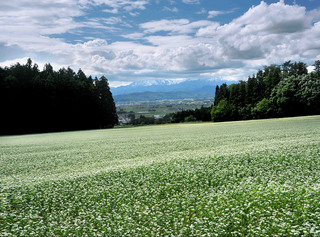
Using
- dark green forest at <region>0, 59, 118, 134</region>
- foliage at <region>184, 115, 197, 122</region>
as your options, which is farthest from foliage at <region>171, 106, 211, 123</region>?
dark green forest at <region>0, 59, 118, 134</region>

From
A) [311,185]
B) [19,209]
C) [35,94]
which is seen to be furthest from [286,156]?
[35,94]

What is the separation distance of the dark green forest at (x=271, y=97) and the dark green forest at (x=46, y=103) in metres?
53.0

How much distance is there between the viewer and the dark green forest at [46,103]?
2950 inches

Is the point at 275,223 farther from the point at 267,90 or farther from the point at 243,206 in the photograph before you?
the point at 267,90

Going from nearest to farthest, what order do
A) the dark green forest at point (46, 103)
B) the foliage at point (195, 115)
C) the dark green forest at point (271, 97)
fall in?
1. the dark green forest at point (46, 103)
2. the dark green forest at point (271, 97)
3. the foliage at point (195, 115)

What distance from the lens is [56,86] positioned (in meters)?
82.9

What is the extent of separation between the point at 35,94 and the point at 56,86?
7.07 meters

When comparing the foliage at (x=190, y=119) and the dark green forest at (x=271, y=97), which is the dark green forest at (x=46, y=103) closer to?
the dark green forest at (x=271, y=97)

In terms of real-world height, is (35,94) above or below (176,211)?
above

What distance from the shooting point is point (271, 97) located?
311ft

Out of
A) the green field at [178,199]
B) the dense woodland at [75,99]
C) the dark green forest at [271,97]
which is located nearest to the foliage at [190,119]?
the dark green forest at [271,97]

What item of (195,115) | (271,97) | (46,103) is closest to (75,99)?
(46,103)

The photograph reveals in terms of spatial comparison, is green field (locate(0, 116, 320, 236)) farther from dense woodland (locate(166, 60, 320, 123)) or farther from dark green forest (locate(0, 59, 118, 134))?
dense woodland (locate(166, 60, 320, 123))

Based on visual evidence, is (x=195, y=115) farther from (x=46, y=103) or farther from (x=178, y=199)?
(x=178, y=199)
